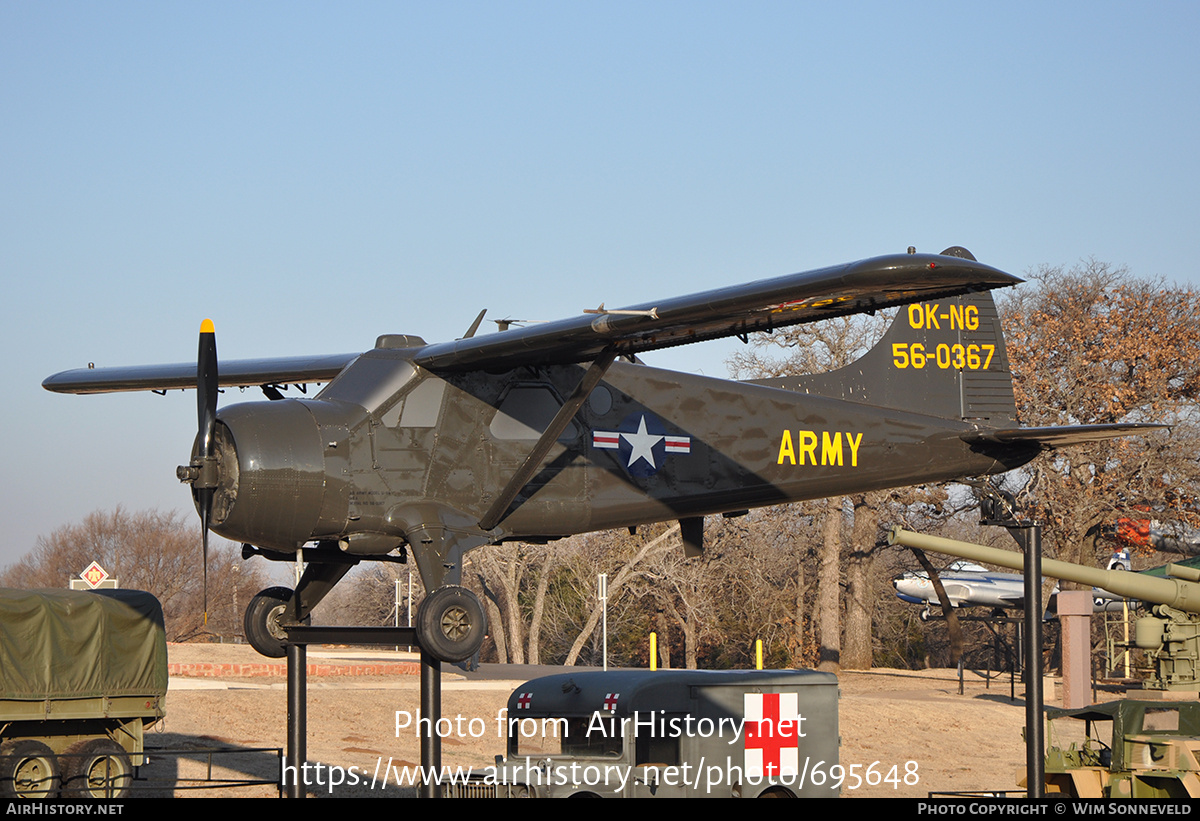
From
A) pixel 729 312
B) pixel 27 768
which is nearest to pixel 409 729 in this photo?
pixel 27 768

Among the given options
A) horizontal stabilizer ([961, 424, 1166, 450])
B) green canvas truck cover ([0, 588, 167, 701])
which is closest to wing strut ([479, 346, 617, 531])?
horizontal stabilizer ([961, 424, 1166, 450])

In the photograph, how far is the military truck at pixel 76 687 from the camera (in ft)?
49.9

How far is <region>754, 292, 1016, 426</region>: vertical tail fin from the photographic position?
16.0 metres

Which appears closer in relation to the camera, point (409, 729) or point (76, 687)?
point (76, 687)

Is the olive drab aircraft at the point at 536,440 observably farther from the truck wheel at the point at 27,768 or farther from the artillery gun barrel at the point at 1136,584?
the artillery gun barrel at the point at 1136,584

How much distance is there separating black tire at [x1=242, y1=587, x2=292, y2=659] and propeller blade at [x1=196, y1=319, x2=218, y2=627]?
1.55 m

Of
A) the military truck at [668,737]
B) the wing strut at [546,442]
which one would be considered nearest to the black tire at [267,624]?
the military truck at [668,737]

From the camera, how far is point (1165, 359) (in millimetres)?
42469

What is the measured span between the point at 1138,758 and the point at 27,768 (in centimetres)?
1397

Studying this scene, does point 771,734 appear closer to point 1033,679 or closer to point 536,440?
point 1033,679

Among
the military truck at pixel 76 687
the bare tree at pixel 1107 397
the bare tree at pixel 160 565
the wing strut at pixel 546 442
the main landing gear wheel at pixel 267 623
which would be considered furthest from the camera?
the bare tree at pixel 160 565

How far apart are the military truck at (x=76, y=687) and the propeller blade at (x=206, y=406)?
5.68 meters

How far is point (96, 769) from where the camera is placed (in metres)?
15.7

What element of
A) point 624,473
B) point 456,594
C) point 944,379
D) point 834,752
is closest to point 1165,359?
point 944,379
